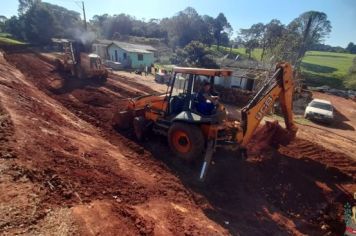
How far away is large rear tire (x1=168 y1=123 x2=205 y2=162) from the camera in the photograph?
7.29m

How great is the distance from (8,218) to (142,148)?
489 centimetres

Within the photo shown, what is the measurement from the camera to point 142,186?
627 cm

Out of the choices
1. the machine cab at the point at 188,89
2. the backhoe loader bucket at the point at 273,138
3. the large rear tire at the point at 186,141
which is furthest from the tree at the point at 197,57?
the large rear tire at the point at 186,141

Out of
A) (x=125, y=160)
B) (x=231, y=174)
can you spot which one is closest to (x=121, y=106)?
(x=125, y=160)

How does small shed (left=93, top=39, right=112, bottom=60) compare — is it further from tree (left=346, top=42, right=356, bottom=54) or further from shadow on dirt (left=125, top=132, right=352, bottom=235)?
tree (left=346, top=42, right=356, bottom=54)

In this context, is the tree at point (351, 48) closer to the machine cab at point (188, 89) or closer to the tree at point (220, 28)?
the tree at point (220, 28)

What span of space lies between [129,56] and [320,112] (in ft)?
89.4

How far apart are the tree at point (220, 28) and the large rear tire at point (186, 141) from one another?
69043 mm

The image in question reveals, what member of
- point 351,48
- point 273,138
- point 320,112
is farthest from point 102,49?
point 351,48

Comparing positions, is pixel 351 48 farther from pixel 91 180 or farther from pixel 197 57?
pixel 91 180

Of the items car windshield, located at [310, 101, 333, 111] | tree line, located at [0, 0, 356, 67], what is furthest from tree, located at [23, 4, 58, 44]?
car windshield, located at [310, 101, 333, 111]

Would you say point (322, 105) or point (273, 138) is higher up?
point (273, 138)

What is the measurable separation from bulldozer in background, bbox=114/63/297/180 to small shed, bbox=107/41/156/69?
98.4 ft

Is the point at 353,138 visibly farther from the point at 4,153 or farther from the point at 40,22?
the point at 40,22
